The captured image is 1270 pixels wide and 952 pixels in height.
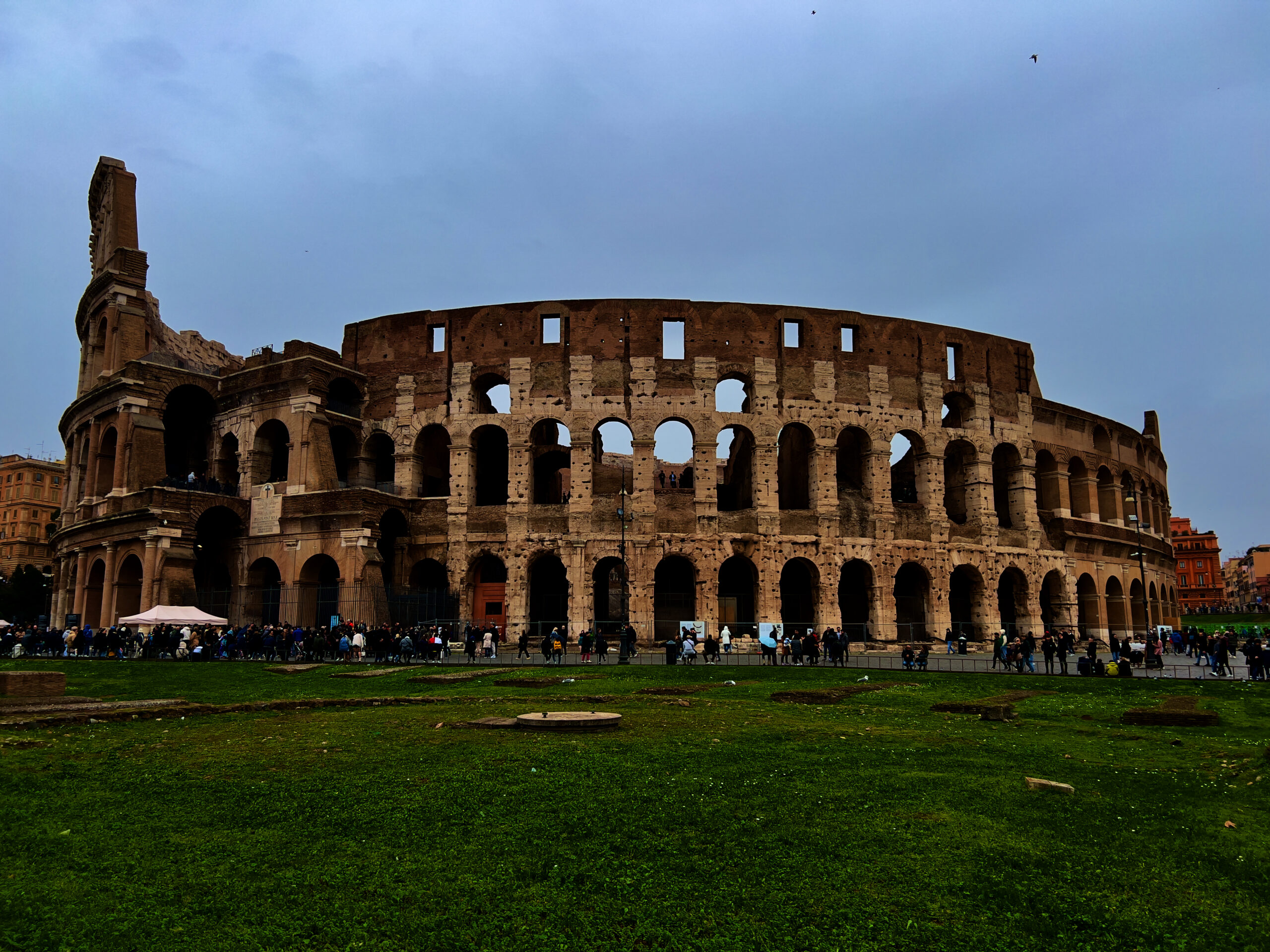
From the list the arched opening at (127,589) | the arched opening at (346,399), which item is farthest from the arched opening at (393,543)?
the arched opening at (127,589)

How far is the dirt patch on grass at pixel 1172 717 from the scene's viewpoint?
46.5 feet

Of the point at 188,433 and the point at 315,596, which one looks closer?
the point at 315,596

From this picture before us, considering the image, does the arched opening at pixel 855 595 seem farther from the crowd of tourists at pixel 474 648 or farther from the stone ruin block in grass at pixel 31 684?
the stone ruin block in grass at pixel 31 684

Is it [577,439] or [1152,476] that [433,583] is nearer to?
[577,439]

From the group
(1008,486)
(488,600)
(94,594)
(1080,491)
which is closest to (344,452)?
(488,600)

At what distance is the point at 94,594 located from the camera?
39.9 meters

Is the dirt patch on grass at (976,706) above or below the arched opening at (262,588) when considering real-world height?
below

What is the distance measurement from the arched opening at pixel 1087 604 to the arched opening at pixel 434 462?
31.2m

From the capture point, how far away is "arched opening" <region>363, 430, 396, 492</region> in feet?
129

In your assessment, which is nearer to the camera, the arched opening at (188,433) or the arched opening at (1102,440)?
the arched opening at (188,433)

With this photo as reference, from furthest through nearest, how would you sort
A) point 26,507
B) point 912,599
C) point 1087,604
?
point 26,507, point 1087,604, point 912,599

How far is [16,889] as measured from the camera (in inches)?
225

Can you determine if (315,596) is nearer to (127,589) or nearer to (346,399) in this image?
(127,589)

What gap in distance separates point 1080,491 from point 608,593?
25006mm
